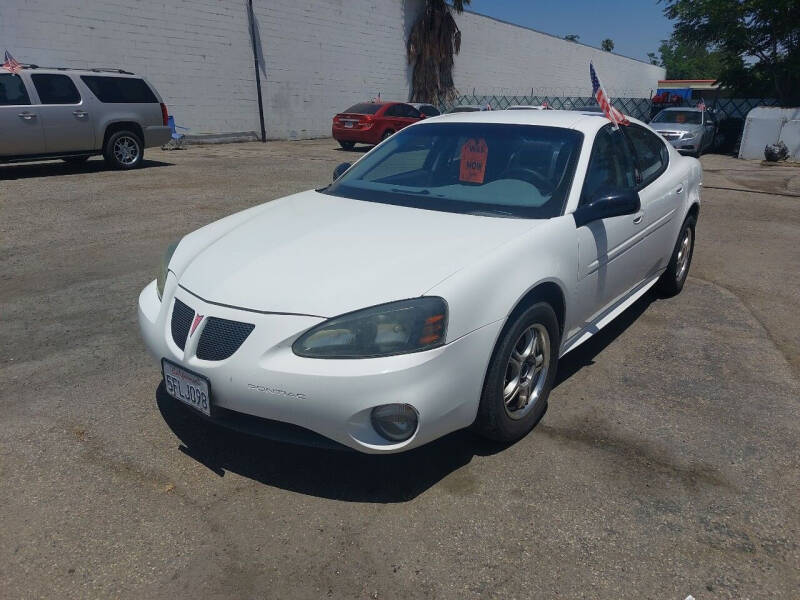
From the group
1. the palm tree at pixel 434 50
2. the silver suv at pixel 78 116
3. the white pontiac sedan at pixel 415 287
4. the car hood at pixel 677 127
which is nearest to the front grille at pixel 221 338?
the white pontiac sedan at pixel 415 287

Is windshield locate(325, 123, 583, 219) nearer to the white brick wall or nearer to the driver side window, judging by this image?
the driver side window

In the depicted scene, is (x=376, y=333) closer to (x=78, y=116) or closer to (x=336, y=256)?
(x=336, y=256)

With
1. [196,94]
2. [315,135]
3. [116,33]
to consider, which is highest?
[116,33]

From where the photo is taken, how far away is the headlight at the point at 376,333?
95.4 inches

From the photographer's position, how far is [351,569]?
229cm

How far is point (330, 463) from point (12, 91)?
1102 centimetres

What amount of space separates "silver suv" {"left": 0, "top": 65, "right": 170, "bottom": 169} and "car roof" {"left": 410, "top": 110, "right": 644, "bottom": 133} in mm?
9506

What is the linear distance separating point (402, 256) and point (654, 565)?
61.7 inches

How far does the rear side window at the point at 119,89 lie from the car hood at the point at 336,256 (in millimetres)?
10271

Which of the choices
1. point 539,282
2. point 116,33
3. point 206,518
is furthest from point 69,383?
point 116,33

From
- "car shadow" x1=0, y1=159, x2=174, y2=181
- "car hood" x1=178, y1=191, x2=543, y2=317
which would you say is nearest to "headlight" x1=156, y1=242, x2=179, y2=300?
"car hood" x1=178, y1=191, x2=543, y2=317

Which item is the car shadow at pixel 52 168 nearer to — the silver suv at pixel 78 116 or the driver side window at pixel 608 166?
the silver suv at pixel 78 116

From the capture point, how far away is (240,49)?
2048 cm

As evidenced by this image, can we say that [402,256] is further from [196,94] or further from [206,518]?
[196,94]
